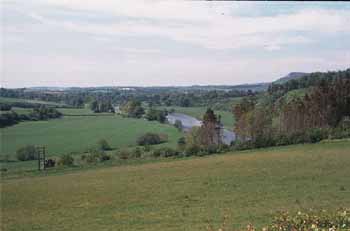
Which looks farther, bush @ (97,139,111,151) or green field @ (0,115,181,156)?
bush @ (97,139,111,151)

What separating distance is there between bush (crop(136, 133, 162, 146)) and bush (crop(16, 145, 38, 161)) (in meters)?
23.5

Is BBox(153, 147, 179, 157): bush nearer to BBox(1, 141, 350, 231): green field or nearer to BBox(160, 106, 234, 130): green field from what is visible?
BBox(1, 141, 350, 231): green field

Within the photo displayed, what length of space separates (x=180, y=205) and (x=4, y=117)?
6343cm

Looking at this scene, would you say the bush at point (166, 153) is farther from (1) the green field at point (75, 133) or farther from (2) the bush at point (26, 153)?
(1) the green field at point (75, 133)

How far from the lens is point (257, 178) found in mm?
24609

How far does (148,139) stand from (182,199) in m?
68.1

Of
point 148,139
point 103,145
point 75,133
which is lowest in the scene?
point 103,145

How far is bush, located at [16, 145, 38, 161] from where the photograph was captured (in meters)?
65.4

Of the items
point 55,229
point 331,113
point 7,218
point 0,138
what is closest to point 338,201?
point 55,229

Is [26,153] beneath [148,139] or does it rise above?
above

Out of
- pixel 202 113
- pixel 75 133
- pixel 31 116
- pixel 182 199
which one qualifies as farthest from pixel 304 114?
pixel 202 113

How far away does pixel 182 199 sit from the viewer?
61.8 feet

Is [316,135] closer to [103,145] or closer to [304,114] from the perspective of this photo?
[304,114]

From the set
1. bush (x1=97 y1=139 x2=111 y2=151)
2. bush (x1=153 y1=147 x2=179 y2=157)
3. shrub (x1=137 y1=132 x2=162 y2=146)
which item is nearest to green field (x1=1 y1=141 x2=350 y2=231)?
bush (x1=153 y1=147 x2=179 y2=157)
